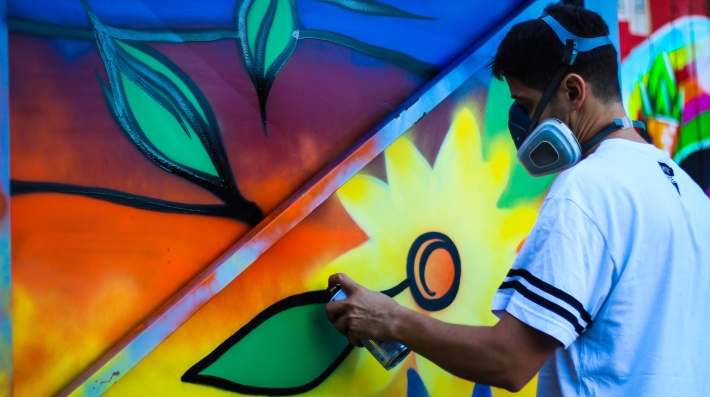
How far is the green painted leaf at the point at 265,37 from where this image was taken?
90.8 inches

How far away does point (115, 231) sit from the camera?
2.05 m

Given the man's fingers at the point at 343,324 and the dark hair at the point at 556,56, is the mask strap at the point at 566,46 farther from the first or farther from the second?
the man's fingers at the point at 343,324

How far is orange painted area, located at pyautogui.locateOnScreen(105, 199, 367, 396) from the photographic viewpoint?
2061mm

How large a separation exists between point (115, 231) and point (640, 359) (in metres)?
1.51

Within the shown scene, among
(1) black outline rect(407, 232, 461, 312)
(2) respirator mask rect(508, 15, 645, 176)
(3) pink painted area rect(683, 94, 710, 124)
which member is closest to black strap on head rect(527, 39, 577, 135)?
(2) respirator mask rect(508, 15, 645, 176)

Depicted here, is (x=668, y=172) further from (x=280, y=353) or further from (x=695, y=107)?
(x=695, y=107)

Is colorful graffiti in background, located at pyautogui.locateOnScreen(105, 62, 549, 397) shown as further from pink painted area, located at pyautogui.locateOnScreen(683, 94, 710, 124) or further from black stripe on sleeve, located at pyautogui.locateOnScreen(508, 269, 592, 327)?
pink painted area, located at pyautogui.locateOnScreen(683, 94, 710, 124)

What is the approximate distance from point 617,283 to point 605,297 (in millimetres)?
43

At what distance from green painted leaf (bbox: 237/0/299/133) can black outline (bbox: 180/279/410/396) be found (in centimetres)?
62

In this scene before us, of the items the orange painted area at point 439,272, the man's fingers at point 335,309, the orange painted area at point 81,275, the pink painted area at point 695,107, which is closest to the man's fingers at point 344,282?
the man's fingers at point 335,309

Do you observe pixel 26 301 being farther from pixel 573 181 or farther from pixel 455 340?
pixel 573 181

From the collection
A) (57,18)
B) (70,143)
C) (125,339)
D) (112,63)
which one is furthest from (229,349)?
(57,18)

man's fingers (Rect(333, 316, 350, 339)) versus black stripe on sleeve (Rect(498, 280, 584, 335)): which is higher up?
man's fingers (Rect(333, 316, 350, 339))

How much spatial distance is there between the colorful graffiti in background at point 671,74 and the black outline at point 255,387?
1.91 m
